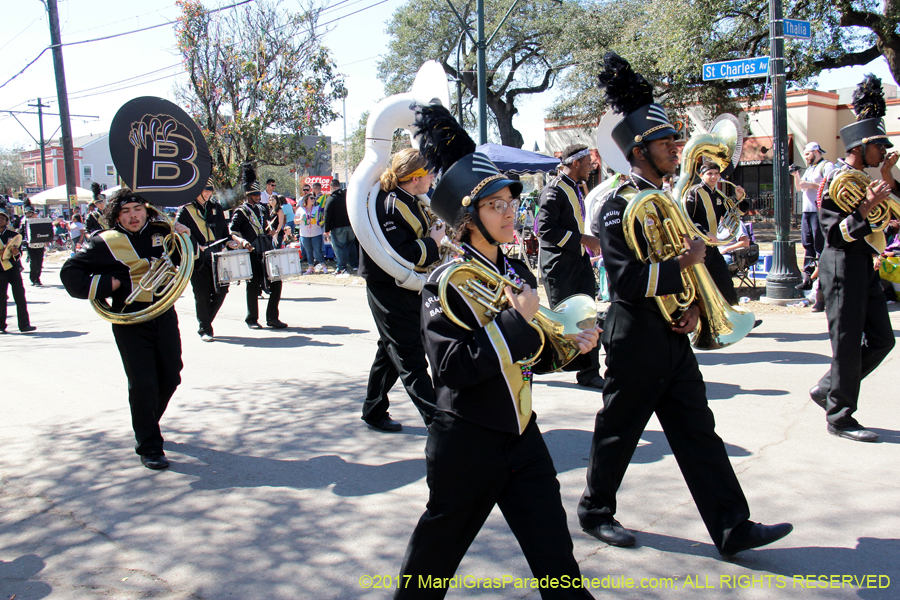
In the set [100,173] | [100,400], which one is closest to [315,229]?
[100,400]

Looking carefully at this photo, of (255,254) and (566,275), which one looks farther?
(255,254)

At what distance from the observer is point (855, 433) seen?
461cm

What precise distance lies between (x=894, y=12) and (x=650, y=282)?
15660 millimetres

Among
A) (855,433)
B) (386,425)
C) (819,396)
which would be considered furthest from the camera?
(386,425)

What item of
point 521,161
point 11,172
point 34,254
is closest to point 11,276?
point 34,254

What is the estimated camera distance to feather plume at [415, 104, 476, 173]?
2.61 m

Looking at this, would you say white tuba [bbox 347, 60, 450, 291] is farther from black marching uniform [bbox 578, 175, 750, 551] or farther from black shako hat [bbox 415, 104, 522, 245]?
black shako hat [bbox 415, 104, 522, 245]

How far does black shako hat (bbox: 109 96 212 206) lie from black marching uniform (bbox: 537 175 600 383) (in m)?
2.79

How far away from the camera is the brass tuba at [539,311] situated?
7.89ft

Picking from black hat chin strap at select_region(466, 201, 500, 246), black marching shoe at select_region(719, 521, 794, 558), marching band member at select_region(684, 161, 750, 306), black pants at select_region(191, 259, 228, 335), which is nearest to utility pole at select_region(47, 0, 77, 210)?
black pants at select_region(191, 259, 228, 335)

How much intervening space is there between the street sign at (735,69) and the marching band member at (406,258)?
574 cm

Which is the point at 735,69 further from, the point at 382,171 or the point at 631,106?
the point at 631,106

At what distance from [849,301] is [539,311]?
2.80 m

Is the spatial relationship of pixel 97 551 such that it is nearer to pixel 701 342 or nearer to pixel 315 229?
pixel 701 342
